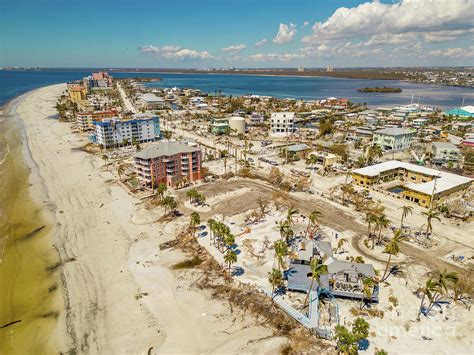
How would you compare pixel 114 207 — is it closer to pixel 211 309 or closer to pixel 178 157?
pixel 178 157

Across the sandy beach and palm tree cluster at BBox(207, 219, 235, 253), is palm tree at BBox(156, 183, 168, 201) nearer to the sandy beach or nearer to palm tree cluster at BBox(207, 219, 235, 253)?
the sandy beach

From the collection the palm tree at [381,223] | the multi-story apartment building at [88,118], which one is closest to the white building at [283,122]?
the multi-story apartment building at [88,118]

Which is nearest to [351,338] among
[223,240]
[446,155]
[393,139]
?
[223,240]

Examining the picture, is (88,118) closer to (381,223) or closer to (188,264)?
(188,264)

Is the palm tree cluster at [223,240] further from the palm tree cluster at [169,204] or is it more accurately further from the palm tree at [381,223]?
the palm tree at [381,223]

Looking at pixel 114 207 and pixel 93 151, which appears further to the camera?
pixel 93 151

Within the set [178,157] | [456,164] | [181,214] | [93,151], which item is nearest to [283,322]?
[181,214]
